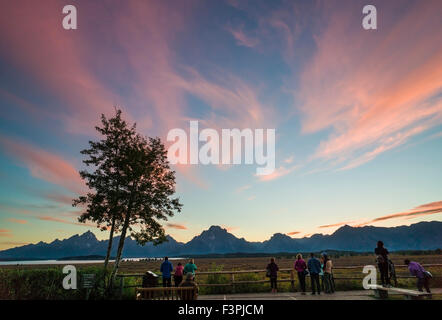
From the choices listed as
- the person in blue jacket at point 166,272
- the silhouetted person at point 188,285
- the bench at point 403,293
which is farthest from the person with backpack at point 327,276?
the person in blue jacket at point 166,272

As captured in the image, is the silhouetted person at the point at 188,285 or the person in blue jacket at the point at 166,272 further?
the person in blue jacket at the point at 166,272

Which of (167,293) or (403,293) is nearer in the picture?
(167,293)

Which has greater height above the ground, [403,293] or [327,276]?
[403,293]

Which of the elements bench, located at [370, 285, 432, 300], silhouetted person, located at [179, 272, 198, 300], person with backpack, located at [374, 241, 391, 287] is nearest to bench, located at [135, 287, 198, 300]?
silhouetted person, located at [179, 272, 198, 300]

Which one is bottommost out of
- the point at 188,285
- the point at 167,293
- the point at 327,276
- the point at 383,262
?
the point at 327,276

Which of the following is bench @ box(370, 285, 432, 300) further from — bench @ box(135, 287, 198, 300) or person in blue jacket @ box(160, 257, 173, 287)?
person in blue jacket @ box(160, 257, 173, 287)

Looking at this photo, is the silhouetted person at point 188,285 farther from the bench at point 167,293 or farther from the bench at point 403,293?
the bench at point 403,293

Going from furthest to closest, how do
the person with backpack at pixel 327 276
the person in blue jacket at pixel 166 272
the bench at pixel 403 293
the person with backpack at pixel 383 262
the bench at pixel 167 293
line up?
1. the person with backpack at pixel 327 276
2. the person in blue jacket at pixel 166 272
3. the person with backpack at pixel 383 262
4. the bench at pixel 403 293
5. the bench at pixel 167 293

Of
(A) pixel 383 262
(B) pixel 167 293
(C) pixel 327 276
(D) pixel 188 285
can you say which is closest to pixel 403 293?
(A) pixel 383 262

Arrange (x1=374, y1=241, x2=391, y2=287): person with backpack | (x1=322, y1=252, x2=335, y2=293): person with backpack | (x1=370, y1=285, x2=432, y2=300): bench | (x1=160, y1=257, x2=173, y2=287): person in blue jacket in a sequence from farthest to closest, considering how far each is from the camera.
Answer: (x1=322, y1=252, x2=335, y2=293): person with backpack
(x1=160, y1=257, x2=173, y2=287): person in blue jacket
(x1=374, y1=241, x2=391, y2=287): person with backpack
(x1=370, y1=285, x2=432, y2=300): bench

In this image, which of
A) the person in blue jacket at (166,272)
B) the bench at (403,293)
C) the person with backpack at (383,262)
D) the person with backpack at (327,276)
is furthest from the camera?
the person with backpack at (327,276)

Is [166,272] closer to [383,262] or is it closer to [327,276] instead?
[327,276]

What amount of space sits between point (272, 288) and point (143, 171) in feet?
40.0
